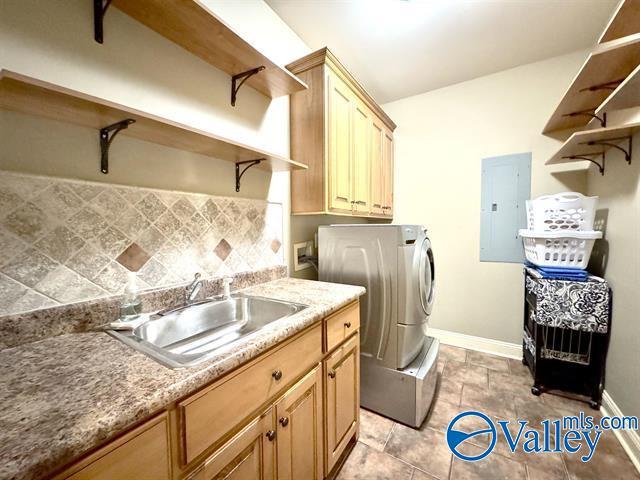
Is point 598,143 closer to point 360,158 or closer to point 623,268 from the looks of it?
point 623,268

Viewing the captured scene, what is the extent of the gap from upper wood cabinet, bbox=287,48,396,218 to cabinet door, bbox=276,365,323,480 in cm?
105

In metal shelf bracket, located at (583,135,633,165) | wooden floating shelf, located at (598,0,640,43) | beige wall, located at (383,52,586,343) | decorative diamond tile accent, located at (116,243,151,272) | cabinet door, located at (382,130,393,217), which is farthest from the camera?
cabinet door, located at (382,130,393,217)

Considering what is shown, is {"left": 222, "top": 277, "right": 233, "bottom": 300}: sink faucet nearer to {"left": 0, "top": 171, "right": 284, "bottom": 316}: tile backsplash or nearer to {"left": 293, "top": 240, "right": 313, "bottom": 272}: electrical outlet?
{"left": 0, "top": 171, "right": 284, "bottom": 316}: tile backsplash

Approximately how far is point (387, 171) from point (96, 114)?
7.86ft

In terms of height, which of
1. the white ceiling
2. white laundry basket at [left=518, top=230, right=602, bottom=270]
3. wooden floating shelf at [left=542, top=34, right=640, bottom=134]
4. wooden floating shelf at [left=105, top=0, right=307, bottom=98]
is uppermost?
the white ceiling

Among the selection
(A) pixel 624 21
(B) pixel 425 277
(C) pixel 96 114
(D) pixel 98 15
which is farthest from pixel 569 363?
(D) pixel 98 15

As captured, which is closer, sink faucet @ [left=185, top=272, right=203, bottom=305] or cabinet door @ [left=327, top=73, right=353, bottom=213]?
sink faucet @ [left=185, top=272, right=203, bottom=305]

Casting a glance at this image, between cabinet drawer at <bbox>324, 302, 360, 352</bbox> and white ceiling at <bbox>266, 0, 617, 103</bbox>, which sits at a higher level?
white ceiling at <bbox>266, 0, 617, 103</bbox>

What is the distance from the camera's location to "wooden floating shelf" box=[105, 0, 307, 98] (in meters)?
0.97

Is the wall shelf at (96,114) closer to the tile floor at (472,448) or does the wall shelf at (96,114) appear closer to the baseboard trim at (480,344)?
the tile floor at (472,448)

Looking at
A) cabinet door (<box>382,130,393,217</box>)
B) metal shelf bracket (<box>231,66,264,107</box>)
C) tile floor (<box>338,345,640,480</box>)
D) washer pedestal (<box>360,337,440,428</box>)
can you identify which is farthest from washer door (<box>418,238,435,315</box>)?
metal shelf bracket (<box>231,66,264,107</box>)

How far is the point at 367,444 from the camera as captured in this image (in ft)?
4.85

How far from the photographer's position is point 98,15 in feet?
3.07

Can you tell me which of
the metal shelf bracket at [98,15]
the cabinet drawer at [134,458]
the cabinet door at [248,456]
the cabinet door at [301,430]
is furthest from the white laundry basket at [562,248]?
the metal shelf bracket at [98,15]
